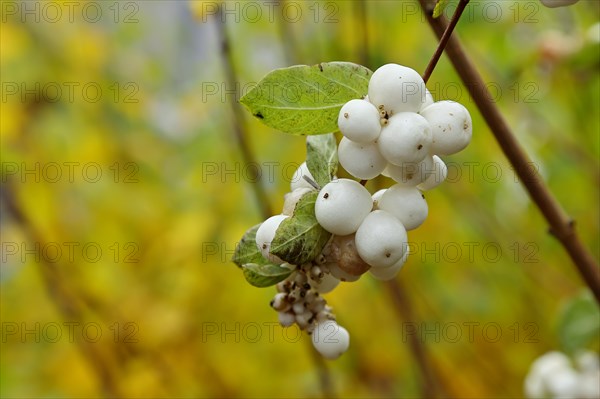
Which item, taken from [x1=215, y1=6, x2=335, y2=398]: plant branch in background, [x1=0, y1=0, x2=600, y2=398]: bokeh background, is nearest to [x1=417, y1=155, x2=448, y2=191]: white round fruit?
[x1=215, y1=6, x2=335, y2=398]: plant branch in background

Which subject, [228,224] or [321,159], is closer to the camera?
[321,159]

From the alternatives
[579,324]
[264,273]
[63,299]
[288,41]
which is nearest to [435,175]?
[264,273]

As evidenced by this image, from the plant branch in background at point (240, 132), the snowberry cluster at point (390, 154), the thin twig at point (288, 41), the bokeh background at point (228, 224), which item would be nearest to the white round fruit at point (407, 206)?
the snowberry cluster at point (390, 154)

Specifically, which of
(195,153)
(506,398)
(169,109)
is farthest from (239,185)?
(506,398)

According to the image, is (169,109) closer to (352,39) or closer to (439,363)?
(352,39)

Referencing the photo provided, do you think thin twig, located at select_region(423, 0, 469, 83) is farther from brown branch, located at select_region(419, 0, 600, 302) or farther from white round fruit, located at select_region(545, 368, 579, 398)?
white round fruit, located at select_region(545, 368, 579, 398)

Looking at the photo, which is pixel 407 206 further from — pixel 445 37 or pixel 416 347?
pixel 416 347

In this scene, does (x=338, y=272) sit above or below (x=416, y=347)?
above
